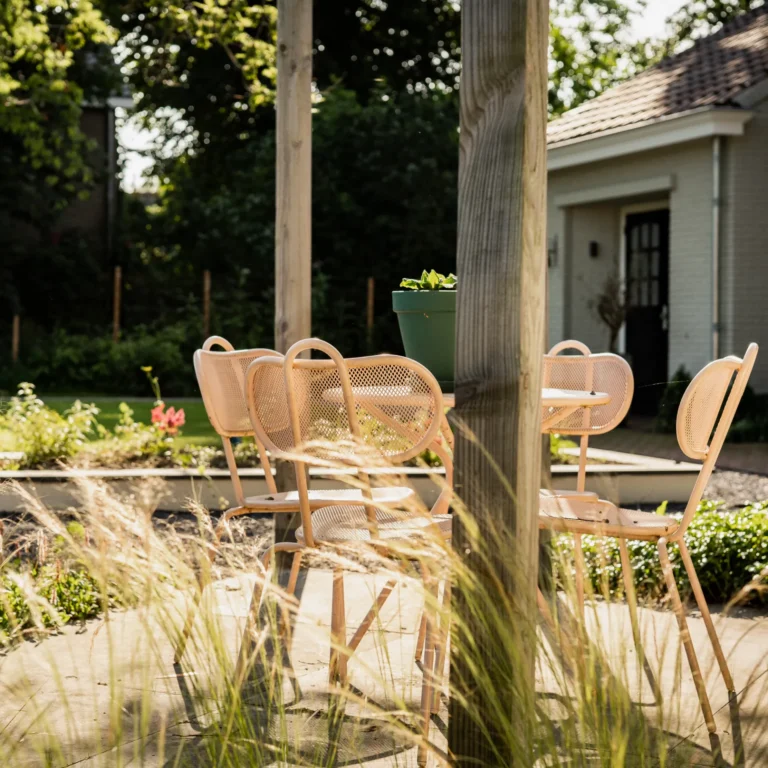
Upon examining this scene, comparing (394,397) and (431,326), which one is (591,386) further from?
(394,397)

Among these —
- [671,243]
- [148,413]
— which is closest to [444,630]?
[148,413]

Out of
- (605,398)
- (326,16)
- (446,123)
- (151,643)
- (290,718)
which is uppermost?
(326,16)

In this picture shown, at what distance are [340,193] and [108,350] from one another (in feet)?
14.6

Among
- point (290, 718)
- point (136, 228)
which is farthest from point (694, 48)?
point (290, 718)

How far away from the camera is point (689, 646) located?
2.55m

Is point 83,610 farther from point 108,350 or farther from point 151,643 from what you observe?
point 108,350

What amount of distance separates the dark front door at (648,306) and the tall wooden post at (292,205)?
821 cm

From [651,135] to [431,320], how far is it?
8764mm

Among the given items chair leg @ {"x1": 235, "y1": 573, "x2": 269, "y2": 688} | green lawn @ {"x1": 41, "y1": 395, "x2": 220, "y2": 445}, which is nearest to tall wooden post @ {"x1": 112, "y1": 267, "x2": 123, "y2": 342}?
green lawn @ {"x1": 41, "y1": 395, "x2": 220, "y2": 445}

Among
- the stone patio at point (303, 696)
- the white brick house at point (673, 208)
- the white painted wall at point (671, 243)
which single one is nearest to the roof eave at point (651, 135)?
the white brick house at point (673, 208)

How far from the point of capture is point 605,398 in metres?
3.38

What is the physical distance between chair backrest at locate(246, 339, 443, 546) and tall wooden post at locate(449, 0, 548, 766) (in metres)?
0.79

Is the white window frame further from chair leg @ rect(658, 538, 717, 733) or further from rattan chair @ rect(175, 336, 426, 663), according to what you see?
chair leg @ rect(658, 538, 717, 733)

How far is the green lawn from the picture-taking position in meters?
9.19
